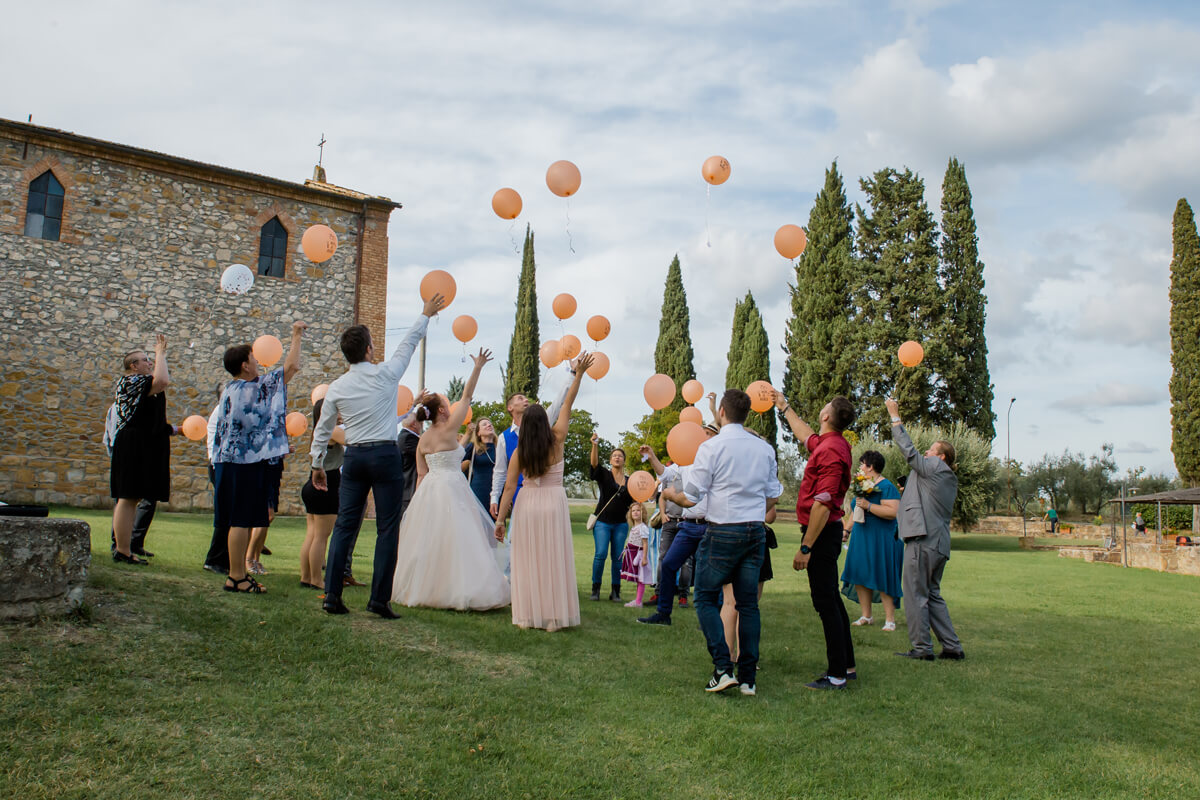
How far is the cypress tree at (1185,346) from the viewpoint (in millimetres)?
31312

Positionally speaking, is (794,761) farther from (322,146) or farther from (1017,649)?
(322,146)

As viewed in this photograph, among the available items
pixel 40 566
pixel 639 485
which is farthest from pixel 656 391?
pixel 40 566

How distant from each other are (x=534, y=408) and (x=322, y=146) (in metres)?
20.0

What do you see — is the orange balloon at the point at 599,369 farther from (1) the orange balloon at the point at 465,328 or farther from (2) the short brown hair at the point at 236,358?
(2) the short brown hair at the point at 236,358

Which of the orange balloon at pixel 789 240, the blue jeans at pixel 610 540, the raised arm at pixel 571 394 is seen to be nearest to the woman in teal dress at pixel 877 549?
the blue jeans at pixel 610 540

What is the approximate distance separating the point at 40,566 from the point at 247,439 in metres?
1.90

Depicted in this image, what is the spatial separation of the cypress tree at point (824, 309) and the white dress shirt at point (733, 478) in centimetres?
3147

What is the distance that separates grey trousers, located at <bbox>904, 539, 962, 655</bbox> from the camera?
635cm

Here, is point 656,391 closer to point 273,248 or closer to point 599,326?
point 599,326

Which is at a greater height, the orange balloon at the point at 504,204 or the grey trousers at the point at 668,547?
Result: the orange balloon at the point at 504,204

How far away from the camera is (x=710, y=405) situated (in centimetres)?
634

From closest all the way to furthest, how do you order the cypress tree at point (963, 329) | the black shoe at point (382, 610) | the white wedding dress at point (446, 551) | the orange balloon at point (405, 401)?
the black shoe at point (382, 610) → the white wedding dress at point (446, 551) → the orange balloon at point (405, 401) → the cypress tree at point (963, 329)

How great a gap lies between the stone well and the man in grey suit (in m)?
5.66

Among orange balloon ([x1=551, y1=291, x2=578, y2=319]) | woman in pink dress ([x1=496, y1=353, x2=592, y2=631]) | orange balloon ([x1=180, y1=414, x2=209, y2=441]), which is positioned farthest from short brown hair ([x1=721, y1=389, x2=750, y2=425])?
orange balloon ([x1=180, y1=414, x2=209, y2=441])
